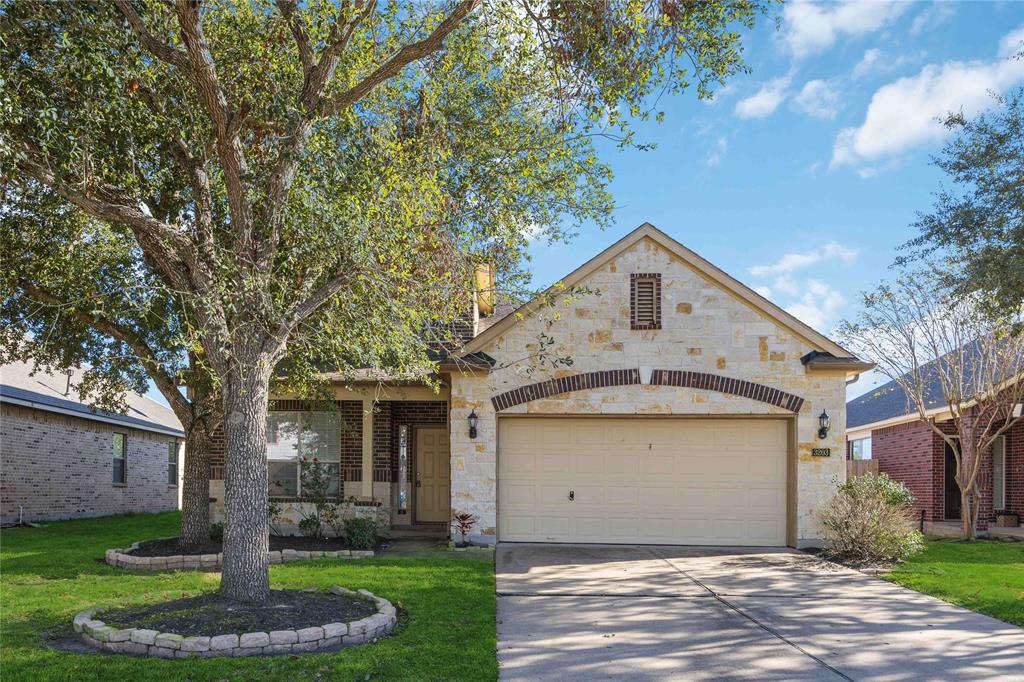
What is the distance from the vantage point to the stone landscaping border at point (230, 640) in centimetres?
720

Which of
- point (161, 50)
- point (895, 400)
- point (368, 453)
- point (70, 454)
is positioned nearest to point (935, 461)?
point (895, 400)

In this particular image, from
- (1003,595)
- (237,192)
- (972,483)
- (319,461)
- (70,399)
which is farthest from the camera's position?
(70,399)

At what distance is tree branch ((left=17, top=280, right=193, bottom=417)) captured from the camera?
11648mm

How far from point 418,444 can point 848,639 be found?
10.8 metres

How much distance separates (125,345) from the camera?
42.4 feet

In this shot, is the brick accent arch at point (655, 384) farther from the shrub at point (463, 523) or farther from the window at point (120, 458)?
the window at point (120, 458)

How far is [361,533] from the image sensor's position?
43.8 feet

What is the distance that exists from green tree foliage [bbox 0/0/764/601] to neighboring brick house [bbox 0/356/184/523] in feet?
28.3

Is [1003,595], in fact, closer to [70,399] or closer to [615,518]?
[615,518]

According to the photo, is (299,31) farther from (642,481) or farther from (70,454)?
(70,454)

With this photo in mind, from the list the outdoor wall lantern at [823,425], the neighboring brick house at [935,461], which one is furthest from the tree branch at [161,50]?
the neighboring brick house at [935,461]

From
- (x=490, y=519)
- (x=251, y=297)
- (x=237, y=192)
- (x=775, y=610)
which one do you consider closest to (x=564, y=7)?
(x=237, y=192)

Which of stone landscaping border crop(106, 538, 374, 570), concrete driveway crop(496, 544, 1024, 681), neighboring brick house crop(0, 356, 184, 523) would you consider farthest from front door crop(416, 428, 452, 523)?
neighboring brick house crop(0, 356, 184, 523)

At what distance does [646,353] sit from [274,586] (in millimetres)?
7056
